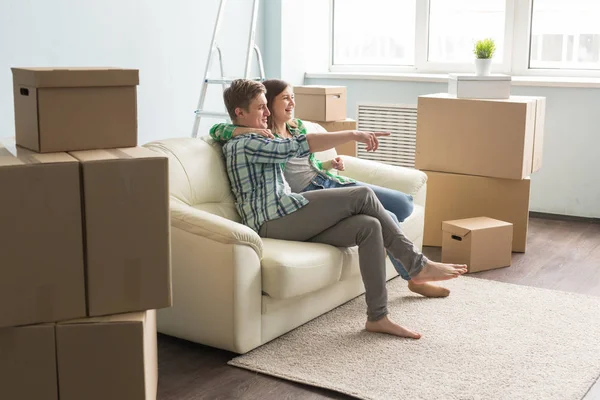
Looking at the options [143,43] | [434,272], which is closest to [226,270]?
[434,272]

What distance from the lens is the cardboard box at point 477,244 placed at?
155 inches

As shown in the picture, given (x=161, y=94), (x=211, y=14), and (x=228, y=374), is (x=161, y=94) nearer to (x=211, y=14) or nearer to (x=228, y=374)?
(x=211, y=14)

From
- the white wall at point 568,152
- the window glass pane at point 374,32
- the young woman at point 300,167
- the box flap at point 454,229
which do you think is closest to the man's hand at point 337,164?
the young woman at point 300,167

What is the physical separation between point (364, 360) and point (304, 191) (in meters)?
0.87

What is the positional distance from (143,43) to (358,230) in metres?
2.03

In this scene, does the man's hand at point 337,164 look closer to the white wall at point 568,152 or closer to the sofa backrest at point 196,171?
the sofa backrest at point 196,171

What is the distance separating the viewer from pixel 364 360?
2830 millimetres

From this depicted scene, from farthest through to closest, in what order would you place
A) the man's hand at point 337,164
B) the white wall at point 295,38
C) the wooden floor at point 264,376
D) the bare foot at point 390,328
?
the white wall at point 295,38
the man's hand at point 337,164
the bare foot at point 390,328
the wooden floor at point 264,376

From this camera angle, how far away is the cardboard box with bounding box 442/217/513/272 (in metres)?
3.93

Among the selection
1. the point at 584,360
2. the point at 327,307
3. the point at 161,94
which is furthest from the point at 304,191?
the point at 161,94

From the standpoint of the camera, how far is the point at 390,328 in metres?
3.06

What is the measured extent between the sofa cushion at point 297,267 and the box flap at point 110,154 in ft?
2.66

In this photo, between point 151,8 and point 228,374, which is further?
point 151,8

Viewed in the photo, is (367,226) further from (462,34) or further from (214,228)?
(462,34)
